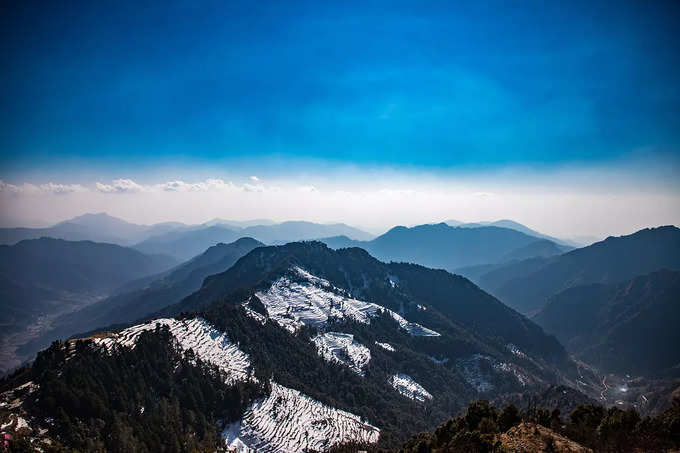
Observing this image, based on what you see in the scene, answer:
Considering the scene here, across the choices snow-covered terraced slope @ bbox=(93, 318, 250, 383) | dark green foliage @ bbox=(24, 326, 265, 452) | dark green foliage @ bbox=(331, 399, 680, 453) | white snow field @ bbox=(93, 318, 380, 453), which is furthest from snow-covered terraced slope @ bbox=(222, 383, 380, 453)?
dark green foliage @ bbox=(331, 399, 680, 453)

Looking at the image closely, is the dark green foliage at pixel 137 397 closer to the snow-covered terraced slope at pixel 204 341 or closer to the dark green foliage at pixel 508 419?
the snow-covered terraced slope at pixel 204 341

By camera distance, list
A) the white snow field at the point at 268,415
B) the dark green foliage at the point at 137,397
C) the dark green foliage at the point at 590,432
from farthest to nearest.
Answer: the white snow field at the point at 268,415, the dark green foliage at the point at 137,397, the dark green foliage at the point at 590,432

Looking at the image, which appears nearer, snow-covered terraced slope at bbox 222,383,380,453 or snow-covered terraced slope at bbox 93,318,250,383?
snow-covered terraced slope at bbox 222,383,380,453

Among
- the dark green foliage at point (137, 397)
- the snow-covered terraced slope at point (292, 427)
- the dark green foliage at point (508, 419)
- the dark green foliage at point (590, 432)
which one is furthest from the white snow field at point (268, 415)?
the dark green foliage at point (508, 419)

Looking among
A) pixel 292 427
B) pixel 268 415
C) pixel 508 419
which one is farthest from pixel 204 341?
pixel 508 419

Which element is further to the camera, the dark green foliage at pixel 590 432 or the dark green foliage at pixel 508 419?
the dark green foliage at pixel 508 419

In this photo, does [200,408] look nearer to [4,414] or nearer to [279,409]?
[279,409]

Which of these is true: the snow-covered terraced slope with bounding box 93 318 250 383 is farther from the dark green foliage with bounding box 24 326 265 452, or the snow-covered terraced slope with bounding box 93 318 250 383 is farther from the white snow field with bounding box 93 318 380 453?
the dark green foliage with bounding box 24 326 265 452
